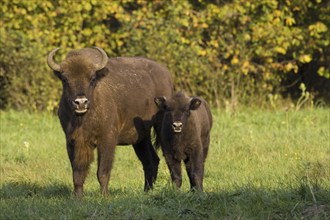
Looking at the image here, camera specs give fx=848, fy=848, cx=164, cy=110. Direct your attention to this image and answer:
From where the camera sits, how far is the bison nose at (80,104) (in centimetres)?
1092

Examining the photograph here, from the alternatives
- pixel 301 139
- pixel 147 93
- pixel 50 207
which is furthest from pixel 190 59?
pixel 50 207

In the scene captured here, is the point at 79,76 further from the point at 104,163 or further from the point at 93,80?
the point at 104,163

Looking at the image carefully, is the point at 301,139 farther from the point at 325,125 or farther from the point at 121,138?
the point at 121,138

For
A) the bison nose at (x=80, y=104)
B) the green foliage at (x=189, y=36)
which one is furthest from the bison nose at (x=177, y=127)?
the green foliage at (x=189, y=36)

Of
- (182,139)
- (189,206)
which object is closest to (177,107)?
(182,139)

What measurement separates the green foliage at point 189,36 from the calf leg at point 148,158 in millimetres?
8746

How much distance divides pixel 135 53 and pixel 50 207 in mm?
12803

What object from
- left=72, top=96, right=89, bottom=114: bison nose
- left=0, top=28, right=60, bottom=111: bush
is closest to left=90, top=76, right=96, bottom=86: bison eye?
left=72, top=96, right=89, bottom=114: bison nose

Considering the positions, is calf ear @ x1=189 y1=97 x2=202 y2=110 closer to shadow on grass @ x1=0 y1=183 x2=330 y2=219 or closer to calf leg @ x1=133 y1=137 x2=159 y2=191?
calf leg @ x1=133 y1=137 x2=159 y2=191

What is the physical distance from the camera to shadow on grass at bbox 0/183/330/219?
9055 mm

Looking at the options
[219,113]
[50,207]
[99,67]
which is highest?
[99,67]

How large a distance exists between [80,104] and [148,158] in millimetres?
2600

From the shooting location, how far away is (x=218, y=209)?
30.5ft

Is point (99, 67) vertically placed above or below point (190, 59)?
above
